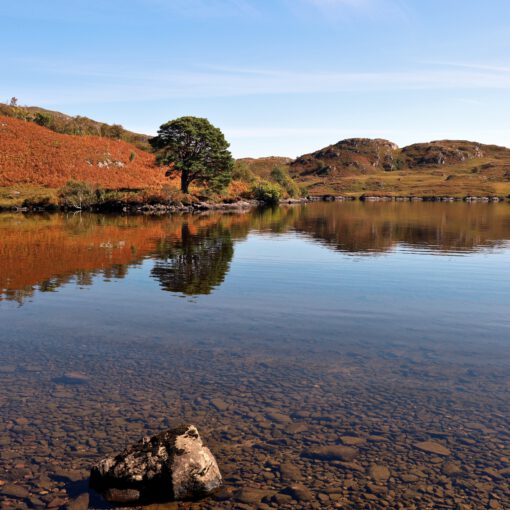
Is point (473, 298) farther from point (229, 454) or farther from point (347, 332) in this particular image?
point (229, 454)

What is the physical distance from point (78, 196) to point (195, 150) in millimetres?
27722

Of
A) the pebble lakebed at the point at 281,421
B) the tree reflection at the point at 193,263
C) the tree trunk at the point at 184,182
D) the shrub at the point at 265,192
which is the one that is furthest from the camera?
the shrub at the point at 265,192

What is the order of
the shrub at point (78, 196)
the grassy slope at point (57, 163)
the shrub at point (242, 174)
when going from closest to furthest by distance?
the shrub at point (78, 196) → the grassy slope at point (57, 163) → the shrub at point (242, 174)

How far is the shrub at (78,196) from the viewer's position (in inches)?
3905

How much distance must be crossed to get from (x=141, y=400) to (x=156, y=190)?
98.3m

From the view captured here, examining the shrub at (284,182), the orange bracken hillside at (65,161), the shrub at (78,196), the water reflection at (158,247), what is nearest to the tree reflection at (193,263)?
the water reflection at (158,247)

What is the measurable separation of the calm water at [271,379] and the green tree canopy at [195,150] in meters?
81.3

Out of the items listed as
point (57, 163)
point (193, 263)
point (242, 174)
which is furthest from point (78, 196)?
point (193, 263)

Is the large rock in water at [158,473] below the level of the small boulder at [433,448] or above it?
above

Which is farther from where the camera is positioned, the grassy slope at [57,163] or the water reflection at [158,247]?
the grassy slope at [57,163]

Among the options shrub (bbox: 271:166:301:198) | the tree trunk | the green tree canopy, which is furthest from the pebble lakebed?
shrub (bbox: 271:166:301:198)

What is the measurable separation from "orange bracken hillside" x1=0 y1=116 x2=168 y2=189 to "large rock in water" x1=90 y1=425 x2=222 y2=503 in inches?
4169

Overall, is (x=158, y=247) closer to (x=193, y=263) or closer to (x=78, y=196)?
(x=193, y=263)

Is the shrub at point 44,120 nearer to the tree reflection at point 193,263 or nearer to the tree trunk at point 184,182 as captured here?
the tree trunk at point 184,182
